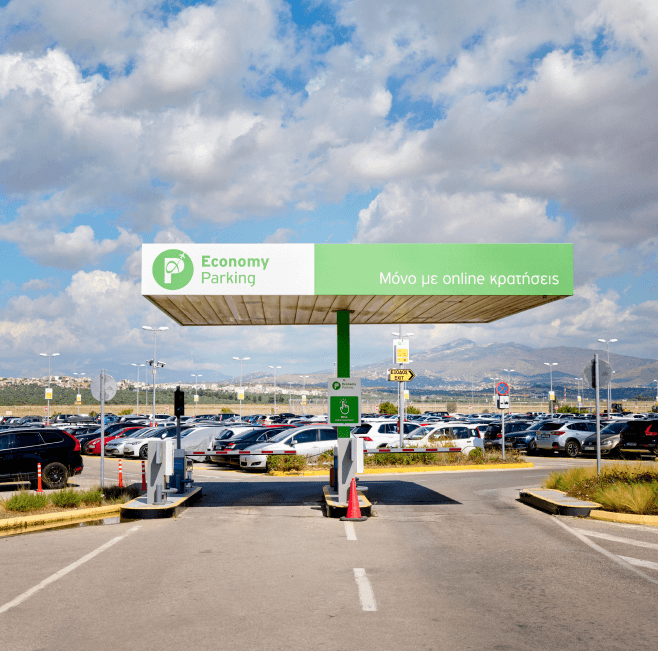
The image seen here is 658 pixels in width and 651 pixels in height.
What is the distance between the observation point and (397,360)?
2880 centimetres

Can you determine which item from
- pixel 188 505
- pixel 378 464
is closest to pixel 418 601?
pixel 188 505

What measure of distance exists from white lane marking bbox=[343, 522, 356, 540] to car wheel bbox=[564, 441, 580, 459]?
20890 mm

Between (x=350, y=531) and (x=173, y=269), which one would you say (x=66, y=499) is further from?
(x=350, y=531)

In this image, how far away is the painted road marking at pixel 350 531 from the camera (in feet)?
37.6

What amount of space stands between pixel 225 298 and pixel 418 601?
24.6ft

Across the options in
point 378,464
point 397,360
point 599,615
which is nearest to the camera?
point 599,615

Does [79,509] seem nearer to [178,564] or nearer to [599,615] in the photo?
[178,564]

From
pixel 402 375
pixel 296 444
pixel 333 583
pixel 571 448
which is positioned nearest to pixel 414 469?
pixel 402 375

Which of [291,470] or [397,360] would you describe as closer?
[291,470]

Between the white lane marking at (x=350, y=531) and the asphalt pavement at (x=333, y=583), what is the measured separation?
0.19 ft

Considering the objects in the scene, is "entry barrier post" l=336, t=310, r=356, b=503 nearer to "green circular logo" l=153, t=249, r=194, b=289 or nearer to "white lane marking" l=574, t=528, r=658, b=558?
"green circular logo" l=153, t=249, r=194, b=289

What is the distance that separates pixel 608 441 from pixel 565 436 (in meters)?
2.17

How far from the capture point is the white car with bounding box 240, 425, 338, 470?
963 inches

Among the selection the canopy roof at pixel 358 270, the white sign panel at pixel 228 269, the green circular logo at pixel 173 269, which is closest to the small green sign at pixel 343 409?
the canopy roof at pixel 358 270
